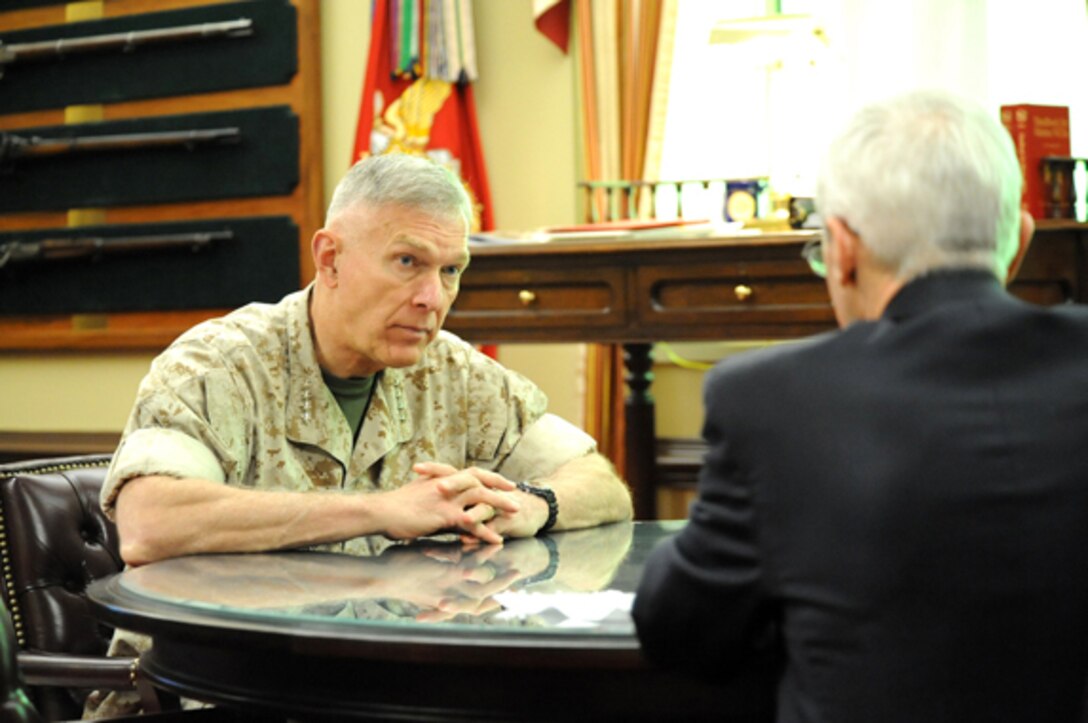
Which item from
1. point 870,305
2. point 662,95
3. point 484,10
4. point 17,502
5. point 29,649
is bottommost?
point 29,649

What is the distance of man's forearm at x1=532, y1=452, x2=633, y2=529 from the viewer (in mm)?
2359

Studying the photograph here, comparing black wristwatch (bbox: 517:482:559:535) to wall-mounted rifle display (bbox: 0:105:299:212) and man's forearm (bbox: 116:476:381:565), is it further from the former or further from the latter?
wall-mounted rifle display (bbox: 0:105:299:212)

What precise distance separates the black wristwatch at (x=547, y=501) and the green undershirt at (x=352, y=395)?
1.13 feet

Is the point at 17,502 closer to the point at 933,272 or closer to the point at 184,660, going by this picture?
the point at 184,660

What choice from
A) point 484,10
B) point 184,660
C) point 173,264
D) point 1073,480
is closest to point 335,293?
point 184,660

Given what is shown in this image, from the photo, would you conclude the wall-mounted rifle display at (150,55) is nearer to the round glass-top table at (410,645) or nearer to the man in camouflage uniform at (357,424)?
the man in camouflage uniform at (357,424)

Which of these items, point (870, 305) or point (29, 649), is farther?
point (29, 649)

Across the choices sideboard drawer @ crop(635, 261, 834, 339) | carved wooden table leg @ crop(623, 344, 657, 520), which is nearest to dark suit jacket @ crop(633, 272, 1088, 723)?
sideboard drawer @ crop(635, 261, 834, 339)

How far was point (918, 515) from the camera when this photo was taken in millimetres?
1180

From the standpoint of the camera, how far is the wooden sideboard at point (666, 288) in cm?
393

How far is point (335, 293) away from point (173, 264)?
12.7 ft

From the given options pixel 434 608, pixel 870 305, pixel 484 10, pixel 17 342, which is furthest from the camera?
pixel 17 342

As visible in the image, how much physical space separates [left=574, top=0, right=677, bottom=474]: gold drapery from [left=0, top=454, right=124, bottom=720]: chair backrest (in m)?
2.77

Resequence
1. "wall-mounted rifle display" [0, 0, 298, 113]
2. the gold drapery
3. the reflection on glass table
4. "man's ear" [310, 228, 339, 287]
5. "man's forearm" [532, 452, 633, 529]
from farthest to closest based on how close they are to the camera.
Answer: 1. "wall-mounted rifle display" [0, 0, 298, 113]
2. the gold drapery
3. "man's ear" [310, 228, 339, 287]
4. "man's forearm" [532, 452, 633, 529]
5. the reflection on glass table
